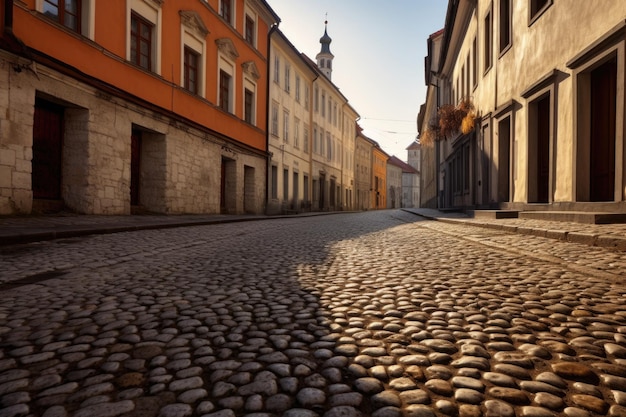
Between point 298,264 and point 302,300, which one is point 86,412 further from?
point 298,264

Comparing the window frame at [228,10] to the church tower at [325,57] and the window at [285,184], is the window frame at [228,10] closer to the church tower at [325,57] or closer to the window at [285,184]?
the window at [285,184]

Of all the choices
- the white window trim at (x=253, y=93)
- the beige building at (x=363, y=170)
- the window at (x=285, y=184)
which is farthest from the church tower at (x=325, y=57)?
the white window trim at (x=253, y=93)

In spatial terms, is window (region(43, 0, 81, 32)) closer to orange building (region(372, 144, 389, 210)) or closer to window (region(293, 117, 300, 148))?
window (region(293, 117, 300, 148))

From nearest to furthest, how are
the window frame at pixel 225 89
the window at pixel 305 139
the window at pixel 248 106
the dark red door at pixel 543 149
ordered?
the dark red door at pixel 543 149
the window frame at pixel 225 89
the window at pixel 248 106
the window at pixel 305 139

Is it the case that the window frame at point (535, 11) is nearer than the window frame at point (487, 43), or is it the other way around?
the window frame at point (535, 11)

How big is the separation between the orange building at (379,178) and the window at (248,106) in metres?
40.4

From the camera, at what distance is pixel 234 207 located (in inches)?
760

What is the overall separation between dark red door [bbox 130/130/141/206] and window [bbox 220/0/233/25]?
7545 mm

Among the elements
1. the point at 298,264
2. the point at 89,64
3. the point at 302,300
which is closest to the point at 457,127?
the point at 89,64

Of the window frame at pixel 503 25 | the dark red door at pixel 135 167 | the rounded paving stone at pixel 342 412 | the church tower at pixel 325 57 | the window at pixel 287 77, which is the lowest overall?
the rounded paving stone at pixel 342 412

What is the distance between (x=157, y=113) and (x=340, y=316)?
12.6 metres

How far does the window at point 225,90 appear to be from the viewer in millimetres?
18266

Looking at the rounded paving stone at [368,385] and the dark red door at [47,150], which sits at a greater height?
the dark red door at [47,150]

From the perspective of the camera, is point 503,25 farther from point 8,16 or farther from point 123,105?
point 8,16
